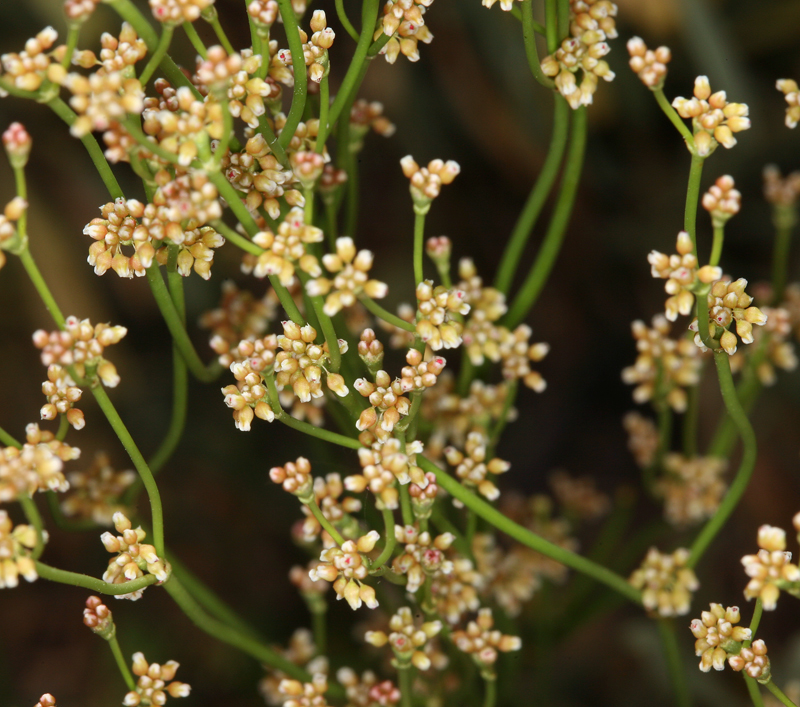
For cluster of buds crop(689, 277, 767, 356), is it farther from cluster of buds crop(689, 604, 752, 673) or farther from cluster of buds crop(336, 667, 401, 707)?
cluster of buds crop(336, 667, 401, 707)

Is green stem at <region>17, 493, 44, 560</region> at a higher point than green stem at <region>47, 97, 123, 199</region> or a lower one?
lower

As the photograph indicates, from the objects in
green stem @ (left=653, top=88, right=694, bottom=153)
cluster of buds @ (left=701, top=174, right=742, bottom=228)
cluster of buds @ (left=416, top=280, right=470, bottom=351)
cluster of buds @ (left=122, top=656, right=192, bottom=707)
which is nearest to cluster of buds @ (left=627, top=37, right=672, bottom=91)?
green stem @ (left=653, top=88, right=694, bottom=153)

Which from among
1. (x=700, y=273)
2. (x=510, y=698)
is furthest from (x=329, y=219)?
(x=510, y=698)

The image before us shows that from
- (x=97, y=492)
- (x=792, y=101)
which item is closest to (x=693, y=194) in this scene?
(x=792, y=101)

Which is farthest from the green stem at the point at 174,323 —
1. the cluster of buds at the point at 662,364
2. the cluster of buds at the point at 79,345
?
the cluster of buds at the point at 662,364

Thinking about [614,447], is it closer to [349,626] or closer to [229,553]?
[349,626]

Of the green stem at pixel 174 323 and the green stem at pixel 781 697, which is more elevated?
the green stem at pixel 174 323

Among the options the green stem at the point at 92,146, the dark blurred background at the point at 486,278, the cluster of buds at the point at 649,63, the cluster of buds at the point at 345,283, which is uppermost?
the cluster of buds at the point at 649,63

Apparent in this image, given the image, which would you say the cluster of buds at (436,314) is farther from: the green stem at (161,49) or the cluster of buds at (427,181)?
the green stem at (161,49)
